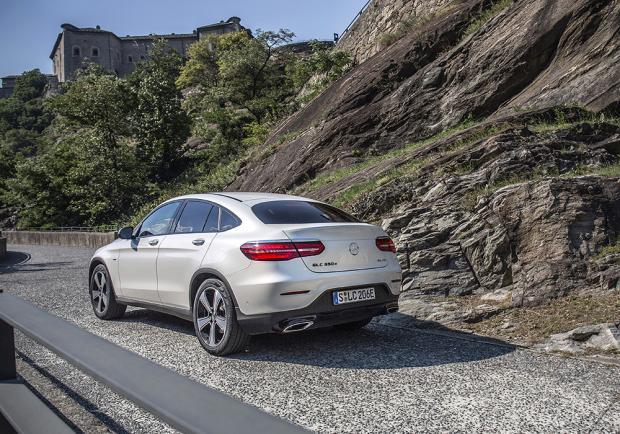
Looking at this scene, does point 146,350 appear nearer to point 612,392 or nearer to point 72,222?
point 612,392

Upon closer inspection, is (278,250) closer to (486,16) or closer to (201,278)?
(201,278)

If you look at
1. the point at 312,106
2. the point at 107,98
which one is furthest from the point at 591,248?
the point at 107,98

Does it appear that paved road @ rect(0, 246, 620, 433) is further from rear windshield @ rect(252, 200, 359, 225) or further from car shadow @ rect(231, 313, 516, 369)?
rear windshield @ rect(252, 200, 359, 225)

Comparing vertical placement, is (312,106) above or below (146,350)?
above

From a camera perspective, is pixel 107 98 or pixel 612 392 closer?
pixel 612 392

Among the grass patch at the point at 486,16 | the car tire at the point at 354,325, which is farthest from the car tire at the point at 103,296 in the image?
the grass patch at the point at 486,16

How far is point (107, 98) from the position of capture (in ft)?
134

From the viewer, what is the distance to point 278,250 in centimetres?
534

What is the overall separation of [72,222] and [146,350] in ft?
133

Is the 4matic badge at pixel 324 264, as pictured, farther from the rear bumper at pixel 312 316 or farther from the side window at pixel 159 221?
the side window at pixel 159 221

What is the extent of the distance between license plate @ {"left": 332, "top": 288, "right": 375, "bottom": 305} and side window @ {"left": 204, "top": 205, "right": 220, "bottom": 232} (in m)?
1.49

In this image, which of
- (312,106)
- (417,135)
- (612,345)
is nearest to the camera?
(612,345)

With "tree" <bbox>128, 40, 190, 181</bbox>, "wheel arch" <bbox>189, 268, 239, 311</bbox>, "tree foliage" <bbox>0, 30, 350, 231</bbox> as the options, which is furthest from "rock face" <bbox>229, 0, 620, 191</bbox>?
"tree" <bbox>128, 40, 190, 181</bbox>

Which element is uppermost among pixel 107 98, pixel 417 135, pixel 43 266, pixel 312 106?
pixel 107 98
